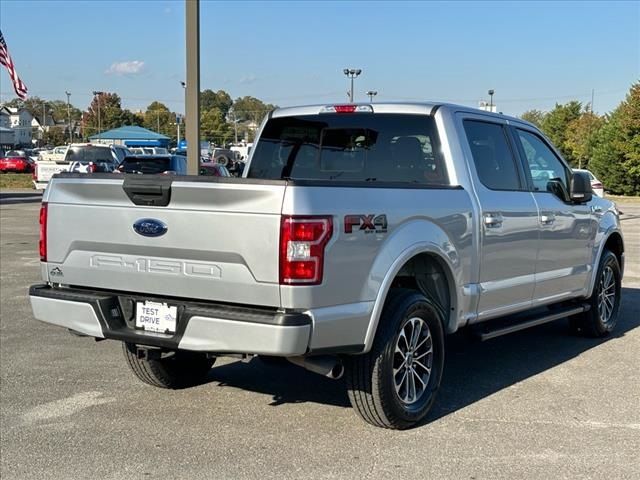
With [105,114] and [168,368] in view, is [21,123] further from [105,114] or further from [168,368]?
[168,368]

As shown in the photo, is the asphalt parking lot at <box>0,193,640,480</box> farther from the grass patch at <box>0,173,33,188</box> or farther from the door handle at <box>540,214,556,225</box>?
the grass patch at <box>0,173,33,188</box>

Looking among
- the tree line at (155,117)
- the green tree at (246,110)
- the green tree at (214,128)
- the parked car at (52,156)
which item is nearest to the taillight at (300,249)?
the parked car at (52,156)

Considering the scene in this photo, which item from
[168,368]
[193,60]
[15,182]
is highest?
[193,60]

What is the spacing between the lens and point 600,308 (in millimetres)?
7426

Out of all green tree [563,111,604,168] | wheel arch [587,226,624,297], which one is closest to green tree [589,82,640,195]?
A: green tree [563,111,604,168]

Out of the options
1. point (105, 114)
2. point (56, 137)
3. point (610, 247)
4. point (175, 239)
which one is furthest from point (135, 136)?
point (56, 137)

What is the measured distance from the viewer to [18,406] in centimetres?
520

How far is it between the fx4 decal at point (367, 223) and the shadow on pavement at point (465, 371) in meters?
1.28

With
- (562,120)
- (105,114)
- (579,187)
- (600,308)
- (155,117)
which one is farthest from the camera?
Result: (155,117)

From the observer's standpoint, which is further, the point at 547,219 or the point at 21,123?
the point at 21,123

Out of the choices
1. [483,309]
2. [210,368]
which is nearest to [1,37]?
[210,368]

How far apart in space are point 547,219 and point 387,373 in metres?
2.41

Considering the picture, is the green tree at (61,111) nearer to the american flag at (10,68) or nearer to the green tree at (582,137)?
the green tree at (582,137)

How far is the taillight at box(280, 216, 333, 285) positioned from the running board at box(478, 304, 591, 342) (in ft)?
6.76
